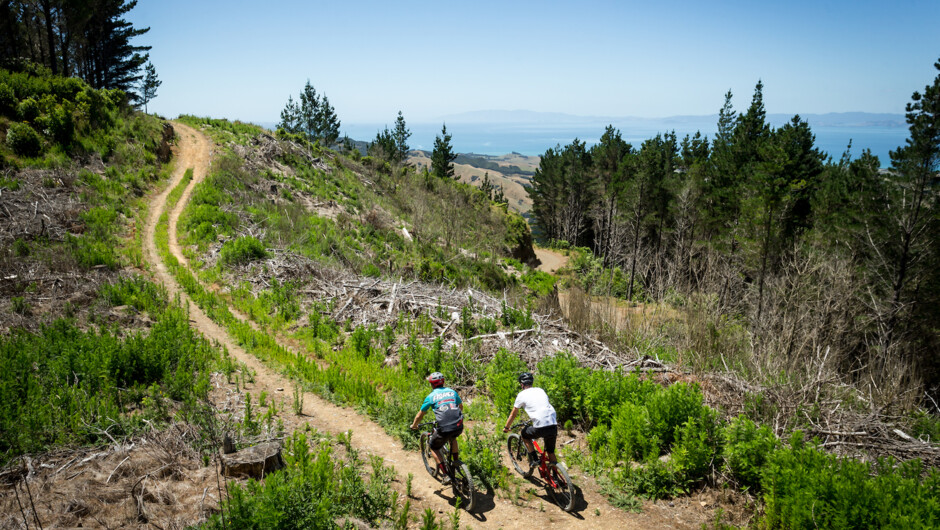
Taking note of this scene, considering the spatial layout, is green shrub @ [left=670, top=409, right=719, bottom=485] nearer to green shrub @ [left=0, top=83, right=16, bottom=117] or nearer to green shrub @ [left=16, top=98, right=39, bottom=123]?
green shrub @ [left=16, top=98, right=39, bottom=123]

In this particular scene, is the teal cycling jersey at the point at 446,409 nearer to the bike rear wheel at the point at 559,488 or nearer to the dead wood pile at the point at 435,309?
the bike rear wheel at the point at 559,488

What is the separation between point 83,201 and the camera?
17.9m

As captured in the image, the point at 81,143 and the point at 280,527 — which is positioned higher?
the point at 81,143

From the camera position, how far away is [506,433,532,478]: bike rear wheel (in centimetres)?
→ 742

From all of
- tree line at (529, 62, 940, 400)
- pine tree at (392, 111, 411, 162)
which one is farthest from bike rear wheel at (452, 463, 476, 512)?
pine tree at (392, 111, 411, 162)

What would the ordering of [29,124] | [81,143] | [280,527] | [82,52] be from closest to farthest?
[280,527] → [29,124] → [81,143] → [82,52]

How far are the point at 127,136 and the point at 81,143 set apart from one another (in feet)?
16.5

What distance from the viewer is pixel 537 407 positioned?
6.58 meters

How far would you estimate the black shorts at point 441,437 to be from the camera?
6.50m

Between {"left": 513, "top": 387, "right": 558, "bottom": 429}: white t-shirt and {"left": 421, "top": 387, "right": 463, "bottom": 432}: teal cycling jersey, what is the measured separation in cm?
91

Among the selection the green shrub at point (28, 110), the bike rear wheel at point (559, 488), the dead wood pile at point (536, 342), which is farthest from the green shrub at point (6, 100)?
the bike rear wheel at point (559, 488)

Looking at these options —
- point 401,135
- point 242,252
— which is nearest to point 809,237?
point 242,252

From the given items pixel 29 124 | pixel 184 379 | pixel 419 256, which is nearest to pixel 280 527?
pixel 184 379

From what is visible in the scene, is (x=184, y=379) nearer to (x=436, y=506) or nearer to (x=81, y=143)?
(x=436, y=506)
